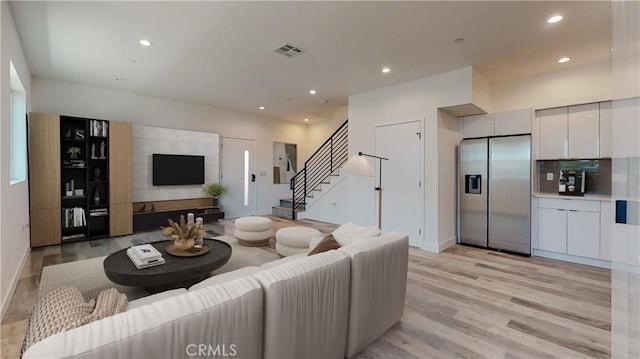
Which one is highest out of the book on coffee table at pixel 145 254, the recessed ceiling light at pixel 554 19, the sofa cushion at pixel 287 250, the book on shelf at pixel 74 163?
the recessed ceiling light at pixel 554 19

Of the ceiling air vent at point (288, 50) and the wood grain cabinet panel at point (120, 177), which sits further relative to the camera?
the wood grain cabinet panel at point (120, 177)

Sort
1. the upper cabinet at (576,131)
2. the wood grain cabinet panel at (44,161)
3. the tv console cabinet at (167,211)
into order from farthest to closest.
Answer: the tv console cabinet at (167,211) → the wood grain cabinet panel at (44,161) → the upper cabinet at (576,131)

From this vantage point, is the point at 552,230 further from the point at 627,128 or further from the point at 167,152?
the point at 167,152

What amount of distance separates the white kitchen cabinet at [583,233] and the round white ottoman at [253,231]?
443 centimetres

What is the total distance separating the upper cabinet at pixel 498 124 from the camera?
4223 mm

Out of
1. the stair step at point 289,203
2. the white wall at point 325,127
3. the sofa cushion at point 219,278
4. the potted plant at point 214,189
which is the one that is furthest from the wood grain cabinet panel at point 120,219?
the white wall at point 325,127

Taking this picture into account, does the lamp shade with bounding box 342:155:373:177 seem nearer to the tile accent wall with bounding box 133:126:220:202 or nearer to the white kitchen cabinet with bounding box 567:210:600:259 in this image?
the white kitchen cabinet with bounding box 567:210:600:259

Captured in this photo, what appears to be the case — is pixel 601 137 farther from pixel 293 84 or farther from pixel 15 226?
pixel 15 226

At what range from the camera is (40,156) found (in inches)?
171

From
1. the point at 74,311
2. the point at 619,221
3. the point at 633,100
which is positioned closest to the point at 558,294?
the point at 619,221

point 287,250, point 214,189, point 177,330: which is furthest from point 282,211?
point 177,330

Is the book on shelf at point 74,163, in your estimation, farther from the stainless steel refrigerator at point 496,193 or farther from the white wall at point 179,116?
the stainless steel refrigerator at point 496,193

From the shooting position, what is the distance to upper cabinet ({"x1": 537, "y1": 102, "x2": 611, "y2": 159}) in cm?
386

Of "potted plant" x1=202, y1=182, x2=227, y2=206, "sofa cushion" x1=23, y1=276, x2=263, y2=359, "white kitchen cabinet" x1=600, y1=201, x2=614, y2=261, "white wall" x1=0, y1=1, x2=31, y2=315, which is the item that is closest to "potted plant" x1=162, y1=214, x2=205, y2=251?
"white wall" x1=0, y1=1, x2=31, y2=315
